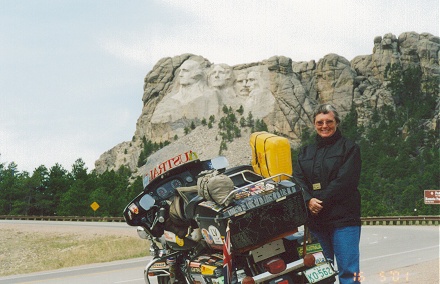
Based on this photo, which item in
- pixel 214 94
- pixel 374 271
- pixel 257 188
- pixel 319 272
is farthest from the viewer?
pixel 214 94

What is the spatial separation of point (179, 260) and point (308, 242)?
5.59ft

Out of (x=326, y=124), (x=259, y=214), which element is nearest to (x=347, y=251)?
(x=259, y=214)

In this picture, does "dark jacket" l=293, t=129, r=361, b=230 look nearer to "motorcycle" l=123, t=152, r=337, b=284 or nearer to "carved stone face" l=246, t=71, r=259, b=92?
"motorcycle" l=123, t=152, r=337, b=284

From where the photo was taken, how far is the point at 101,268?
1683 centimetres

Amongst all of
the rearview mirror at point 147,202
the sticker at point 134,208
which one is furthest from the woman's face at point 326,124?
the sticker at point 134,208

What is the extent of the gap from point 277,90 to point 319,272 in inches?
6718

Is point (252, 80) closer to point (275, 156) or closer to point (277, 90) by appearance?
point (277, 90)

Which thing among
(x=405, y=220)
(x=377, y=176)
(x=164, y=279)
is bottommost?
(x=405, y=220)

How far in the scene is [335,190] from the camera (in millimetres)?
5371

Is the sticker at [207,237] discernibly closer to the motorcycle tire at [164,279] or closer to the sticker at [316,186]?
the sticker at [316,186]

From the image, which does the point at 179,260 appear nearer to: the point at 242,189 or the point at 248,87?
the point at 242,189

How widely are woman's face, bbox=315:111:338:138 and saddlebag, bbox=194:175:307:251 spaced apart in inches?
27.9

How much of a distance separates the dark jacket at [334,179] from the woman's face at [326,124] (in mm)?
46

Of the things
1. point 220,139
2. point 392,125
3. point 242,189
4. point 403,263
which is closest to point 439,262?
point 403,263
